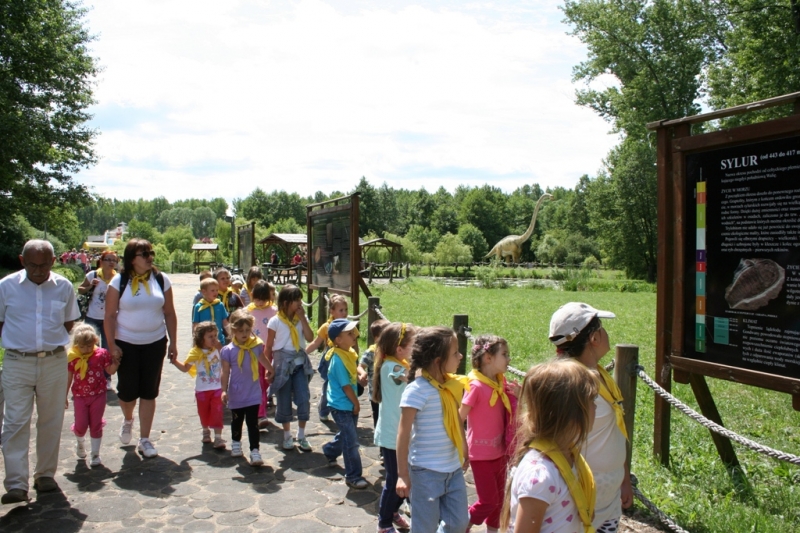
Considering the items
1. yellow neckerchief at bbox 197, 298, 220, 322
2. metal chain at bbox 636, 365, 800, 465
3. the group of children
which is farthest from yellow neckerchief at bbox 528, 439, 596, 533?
yellow neckerchief at bbox 197, 298, 220, 322

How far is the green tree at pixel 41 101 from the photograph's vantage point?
2130cm

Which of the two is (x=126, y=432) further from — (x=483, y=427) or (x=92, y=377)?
(x=483, y=427)

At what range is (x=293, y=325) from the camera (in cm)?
599

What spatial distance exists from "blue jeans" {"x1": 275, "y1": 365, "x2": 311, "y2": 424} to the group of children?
0.01 m

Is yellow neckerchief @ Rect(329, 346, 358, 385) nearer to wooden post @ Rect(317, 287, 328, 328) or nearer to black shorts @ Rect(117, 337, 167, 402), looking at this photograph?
black shorts @ Rect(117, 337, 167, 402)

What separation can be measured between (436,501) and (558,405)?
4.53 feet

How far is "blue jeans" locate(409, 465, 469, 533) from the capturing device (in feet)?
10.5

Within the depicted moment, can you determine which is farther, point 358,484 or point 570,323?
point 358,484

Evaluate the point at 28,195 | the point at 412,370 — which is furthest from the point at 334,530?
the point at 28,195

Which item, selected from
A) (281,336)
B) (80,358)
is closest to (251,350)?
(281,336)

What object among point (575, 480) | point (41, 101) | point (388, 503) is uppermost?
point (41, 101)

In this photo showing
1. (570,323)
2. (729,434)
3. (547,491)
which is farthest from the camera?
(729,434)

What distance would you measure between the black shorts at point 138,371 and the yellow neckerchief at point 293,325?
109cm

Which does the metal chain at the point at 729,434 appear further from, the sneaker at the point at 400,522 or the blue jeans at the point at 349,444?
the blue jeans at the point at 349,444
